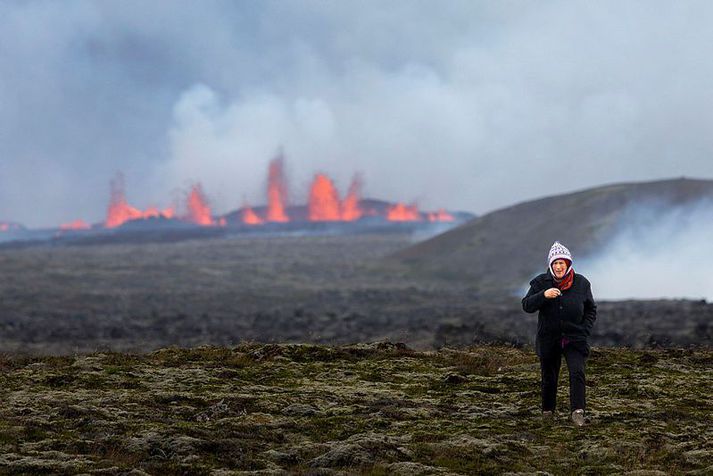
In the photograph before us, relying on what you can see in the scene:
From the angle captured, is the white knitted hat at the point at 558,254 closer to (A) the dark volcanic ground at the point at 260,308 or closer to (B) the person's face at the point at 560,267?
(B) the person's face at the point at 560,267

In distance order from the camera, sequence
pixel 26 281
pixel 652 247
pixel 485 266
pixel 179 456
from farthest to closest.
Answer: pixel 485 266 < pixel 26 281 < pixel 652 247 < pixel 179 456

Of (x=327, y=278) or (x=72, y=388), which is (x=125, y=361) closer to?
(x=72, y=388)

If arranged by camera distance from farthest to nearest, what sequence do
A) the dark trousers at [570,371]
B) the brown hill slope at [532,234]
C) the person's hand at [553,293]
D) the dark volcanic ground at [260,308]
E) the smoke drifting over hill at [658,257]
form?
1. the brown hill slope at [532,234]
2. the smoke drifting over hill at [658,257]
3. the dark volcanic ground at [260,308]
4. the dark trousers at [570,371]
5. the person's hand at [553,293]

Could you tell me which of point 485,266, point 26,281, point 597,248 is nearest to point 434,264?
point 485,266

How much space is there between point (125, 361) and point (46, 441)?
269 inches

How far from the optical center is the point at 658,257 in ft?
327

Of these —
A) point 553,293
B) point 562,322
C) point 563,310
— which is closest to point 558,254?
point 553,293

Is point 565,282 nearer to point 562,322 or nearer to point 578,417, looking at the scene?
point 562,322

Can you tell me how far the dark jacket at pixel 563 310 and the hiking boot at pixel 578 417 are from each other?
101cm

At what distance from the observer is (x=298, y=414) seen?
→ 1323cm

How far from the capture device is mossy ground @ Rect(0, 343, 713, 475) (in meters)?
10.6

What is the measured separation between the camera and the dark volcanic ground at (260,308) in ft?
186

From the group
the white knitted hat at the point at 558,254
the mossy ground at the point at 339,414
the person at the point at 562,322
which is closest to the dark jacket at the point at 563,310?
the person at the point at 562,322

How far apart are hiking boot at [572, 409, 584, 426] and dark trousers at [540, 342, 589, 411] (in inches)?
4.4
